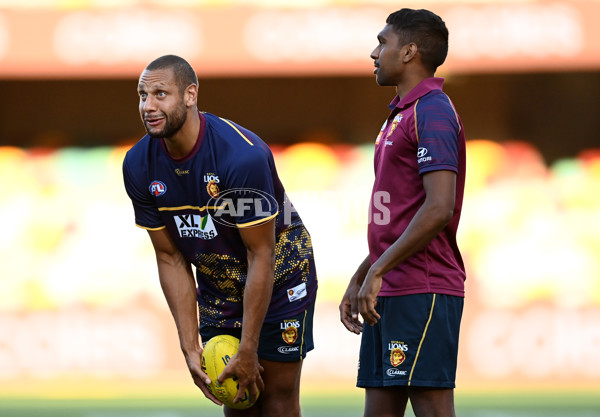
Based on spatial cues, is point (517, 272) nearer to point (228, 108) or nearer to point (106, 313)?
point (228, 108)

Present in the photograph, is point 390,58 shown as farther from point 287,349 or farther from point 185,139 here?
point 287,349

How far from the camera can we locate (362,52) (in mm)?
7562

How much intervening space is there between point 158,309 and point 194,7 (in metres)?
2.71

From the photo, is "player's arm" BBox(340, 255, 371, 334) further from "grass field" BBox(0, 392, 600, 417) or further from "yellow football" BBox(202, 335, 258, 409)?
"grass field" BBox(0, 392, 600, 417)

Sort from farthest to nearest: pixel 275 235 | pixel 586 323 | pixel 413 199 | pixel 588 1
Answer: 1. pixel 586 323
2. pixel 588 1
3. pixel 275 235
4. pixel 413 199

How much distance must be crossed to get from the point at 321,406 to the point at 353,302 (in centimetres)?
333

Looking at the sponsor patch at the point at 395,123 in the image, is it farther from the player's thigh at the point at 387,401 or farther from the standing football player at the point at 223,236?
the player's thigh at the point at 387,401

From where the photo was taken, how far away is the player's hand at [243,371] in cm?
408

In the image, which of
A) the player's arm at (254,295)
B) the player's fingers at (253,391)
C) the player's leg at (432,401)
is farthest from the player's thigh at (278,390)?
the player's leg at (432,401)

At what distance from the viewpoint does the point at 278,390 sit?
14.6ft

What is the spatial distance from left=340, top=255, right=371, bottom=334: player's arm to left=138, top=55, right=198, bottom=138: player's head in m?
1.03

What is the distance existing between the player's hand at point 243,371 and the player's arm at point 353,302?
0.46m

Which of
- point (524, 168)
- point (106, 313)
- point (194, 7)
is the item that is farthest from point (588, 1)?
point (106, 313)

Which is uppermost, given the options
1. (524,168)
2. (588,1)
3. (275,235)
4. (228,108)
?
(588,1)
